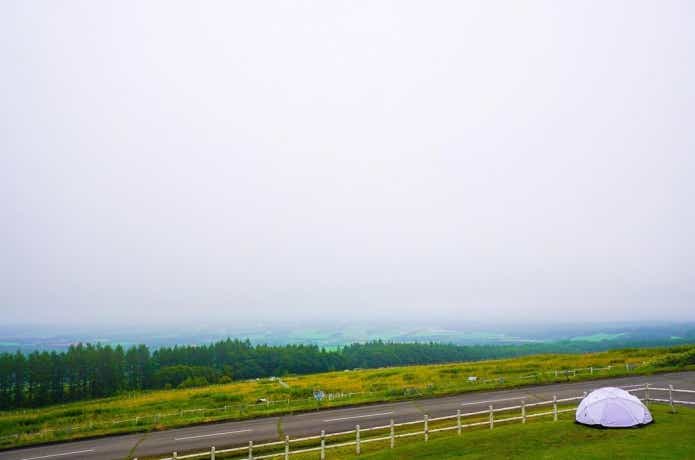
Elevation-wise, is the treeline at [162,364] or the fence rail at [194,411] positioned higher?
the fence rail at [194,411]

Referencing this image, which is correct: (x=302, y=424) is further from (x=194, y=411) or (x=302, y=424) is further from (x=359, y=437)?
(x=194, y=411)

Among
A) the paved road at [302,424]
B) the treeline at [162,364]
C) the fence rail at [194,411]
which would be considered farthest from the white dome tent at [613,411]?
the treeline at [162,364]

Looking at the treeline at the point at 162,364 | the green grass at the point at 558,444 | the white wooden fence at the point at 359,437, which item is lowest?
the treeline at the point at 162,364

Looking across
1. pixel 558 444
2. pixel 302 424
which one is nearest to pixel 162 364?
pixel 302 424

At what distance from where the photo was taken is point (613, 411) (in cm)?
2092

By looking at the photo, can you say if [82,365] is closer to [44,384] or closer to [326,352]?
[44,384]

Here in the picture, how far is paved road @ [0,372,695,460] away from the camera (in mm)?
27719

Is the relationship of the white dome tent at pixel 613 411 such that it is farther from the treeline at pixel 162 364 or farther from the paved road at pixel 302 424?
the treeline at pixel 162 364

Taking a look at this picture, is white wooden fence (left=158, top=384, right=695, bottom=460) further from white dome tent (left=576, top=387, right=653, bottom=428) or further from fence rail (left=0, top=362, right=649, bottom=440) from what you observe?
fence rail (left=0, top=362, right=649, bottom=440)

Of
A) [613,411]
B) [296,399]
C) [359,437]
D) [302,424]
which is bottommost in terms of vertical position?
[296,399]

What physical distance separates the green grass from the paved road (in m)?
7.40

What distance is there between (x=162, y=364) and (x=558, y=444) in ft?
421

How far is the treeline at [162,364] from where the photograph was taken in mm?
94544

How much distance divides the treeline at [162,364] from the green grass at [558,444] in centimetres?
8415
